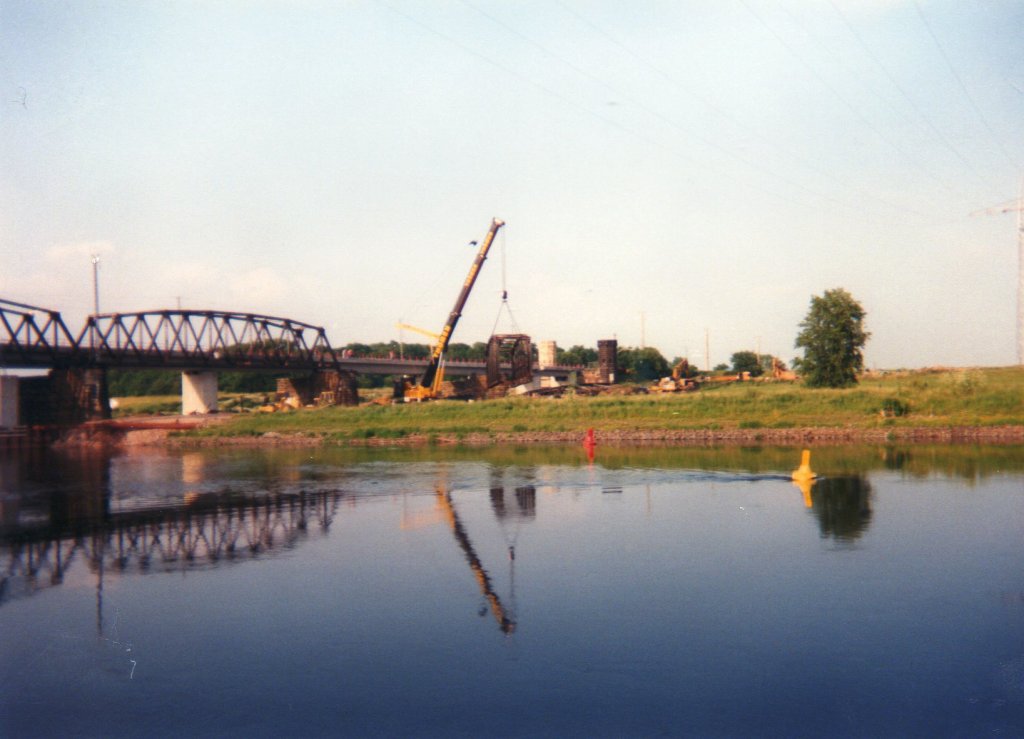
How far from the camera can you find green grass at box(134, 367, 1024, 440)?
48.8m

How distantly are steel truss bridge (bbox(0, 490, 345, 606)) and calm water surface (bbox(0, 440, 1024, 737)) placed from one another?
0.12 meters

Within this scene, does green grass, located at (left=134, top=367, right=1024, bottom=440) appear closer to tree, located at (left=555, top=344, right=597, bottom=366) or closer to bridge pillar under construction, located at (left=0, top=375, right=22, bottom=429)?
bridge pillar under construction, located at (left=0, top=375, right=22, bottom=429)

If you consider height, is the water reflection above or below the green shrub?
below

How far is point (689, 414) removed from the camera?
182 feet

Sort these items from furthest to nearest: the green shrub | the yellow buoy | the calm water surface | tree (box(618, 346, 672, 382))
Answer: tree (box(618, 346, 672, 382))
the green shrub
the yellow buoy
the calm water surface

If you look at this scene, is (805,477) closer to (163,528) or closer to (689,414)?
(163,528)

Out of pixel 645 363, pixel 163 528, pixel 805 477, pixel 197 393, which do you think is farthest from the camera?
pixel 645 363

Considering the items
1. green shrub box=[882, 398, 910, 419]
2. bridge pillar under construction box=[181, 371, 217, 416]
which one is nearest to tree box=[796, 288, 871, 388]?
green shrub box=[882, 398, 910, 419]

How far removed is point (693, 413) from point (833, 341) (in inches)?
766

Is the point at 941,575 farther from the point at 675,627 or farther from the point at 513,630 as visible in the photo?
the point at 513,630

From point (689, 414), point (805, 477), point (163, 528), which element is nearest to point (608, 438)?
point (689, 414)

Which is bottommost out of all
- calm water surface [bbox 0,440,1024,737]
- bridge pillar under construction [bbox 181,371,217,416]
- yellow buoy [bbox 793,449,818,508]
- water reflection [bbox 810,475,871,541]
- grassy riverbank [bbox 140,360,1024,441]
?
calm water surface [bbox 0,440,1024,737]

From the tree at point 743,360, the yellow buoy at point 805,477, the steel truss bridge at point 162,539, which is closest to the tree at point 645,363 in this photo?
the tree at point 743,360

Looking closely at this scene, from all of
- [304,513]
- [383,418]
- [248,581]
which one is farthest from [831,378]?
[248,581]
